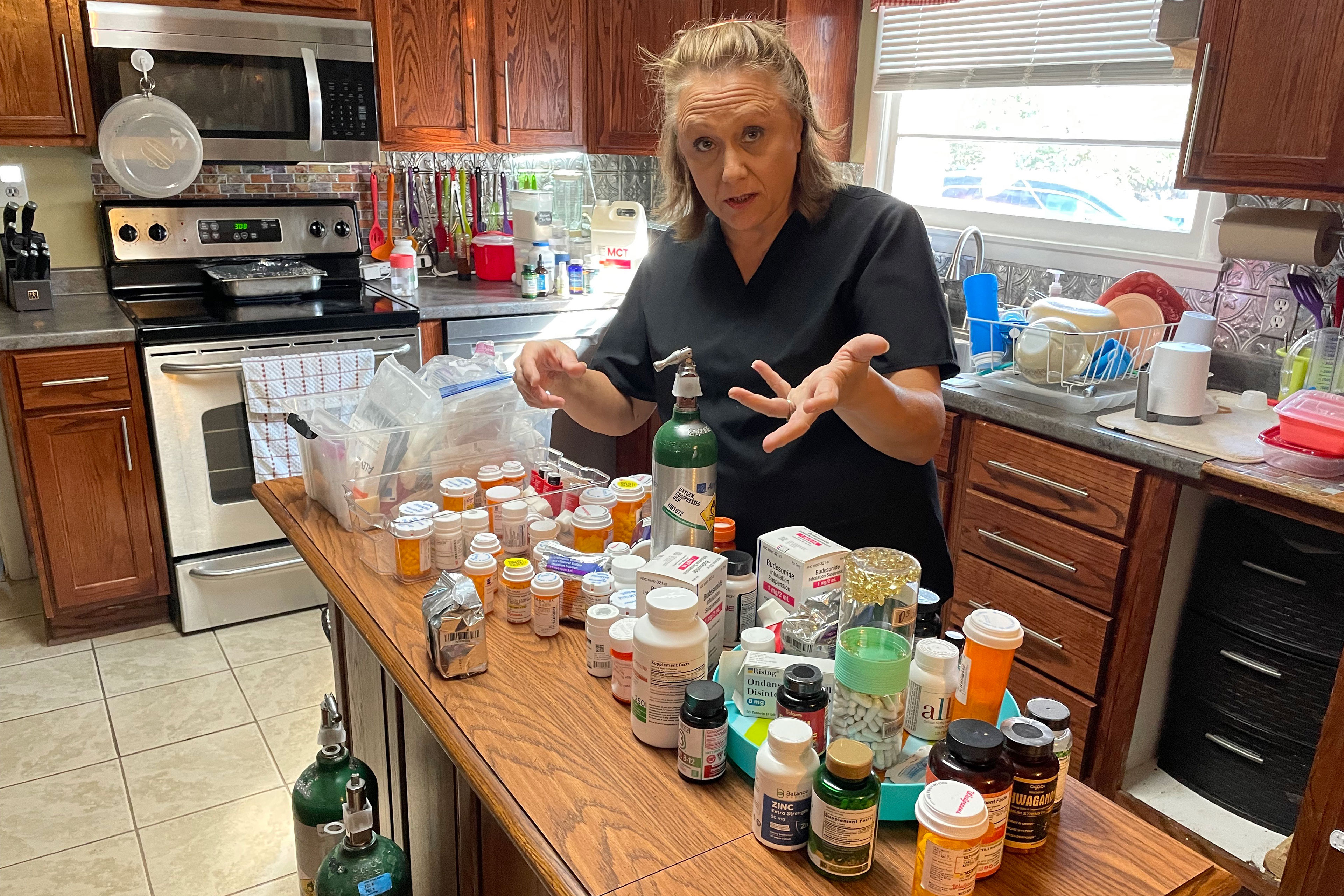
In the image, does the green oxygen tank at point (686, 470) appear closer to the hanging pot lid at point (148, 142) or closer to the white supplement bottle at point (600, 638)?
the white supplement bottle at point (600, 638)

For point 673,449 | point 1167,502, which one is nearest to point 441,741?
point 673,449

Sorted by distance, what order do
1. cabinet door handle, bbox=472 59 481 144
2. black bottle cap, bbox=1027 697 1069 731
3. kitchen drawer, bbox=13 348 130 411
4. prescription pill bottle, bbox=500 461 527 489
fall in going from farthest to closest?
cabinet door handle, bbox=472 59 481 144, kitchen drawer, bbox=13 348 130 411, prescription pill bottle, bbox=500 461 527 489, black bottle cap, bbox=1027 697 1069 731

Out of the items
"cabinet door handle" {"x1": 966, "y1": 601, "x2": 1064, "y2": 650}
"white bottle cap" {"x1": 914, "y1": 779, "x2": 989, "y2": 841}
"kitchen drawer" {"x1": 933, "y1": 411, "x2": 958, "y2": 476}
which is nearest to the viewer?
"white bottle cap" {"x1": 914, "y1": 779, "x2": 989, "y2": 841}

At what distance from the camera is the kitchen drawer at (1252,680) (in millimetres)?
1936

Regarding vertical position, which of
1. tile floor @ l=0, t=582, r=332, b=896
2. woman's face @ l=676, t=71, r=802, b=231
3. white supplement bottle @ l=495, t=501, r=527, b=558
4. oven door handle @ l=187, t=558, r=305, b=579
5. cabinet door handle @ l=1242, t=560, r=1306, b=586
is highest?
woman's face @ l=676, t=71, r=802, b=231

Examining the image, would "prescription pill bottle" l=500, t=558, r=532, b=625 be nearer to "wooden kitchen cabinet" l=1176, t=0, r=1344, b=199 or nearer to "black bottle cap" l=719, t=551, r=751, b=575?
"black bottle cap" l=719, t=551, r=751, b=575

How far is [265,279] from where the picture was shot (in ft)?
10.1

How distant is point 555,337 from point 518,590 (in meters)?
2.14

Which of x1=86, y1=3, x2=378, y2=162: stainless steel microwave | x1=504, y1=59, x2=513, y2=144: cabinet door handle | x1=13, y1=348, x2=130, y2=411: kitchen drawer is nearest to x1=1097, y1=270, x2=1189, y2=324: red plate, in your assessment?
x1=504, y1=59, x2=513, y2=144: cabinet door handle

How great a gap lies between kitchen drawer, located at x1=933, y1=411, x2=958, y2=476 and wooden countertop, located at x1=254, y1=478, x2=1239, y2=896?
1.52 meters

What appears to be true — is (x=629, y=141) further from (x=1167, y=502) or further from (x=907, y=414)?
(x=907, y=414)

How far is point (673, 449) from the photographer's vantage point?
46.1 inches

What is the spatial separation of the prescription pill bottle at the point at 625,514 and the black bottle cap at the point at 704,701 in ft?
1.67

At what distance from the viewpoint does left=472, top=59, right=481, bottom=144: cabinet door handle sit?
3342 millimetres
